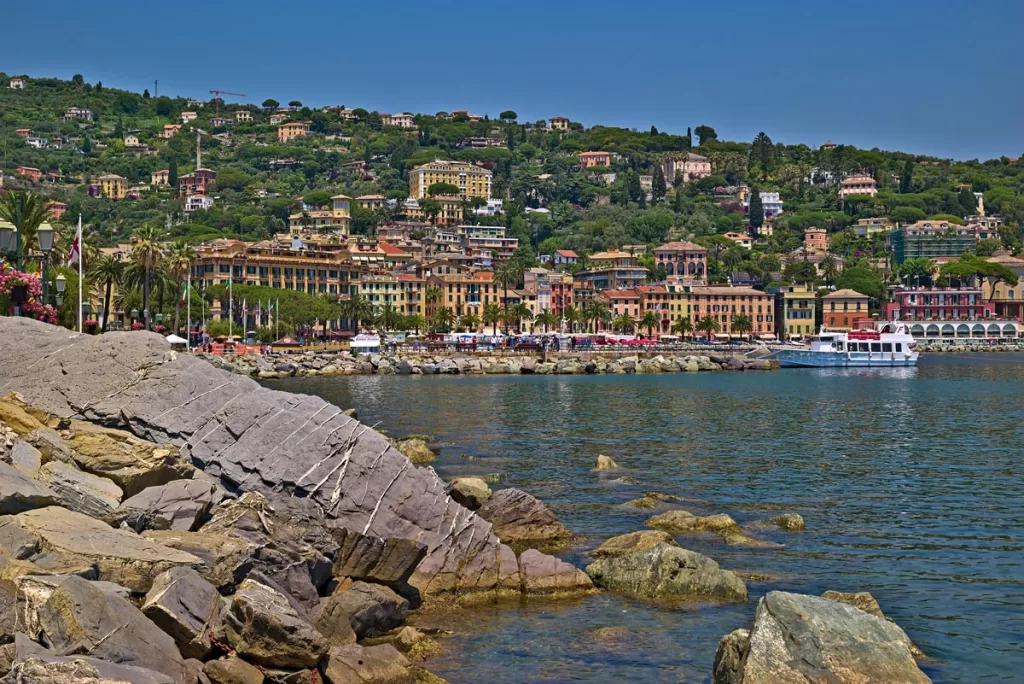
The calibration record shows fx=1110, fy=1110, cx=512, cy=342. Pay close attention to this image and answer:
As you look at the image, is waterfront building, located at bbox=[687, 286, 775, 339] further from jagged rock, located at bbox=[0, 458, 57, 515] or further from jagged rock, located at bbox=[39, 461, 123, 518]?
jagged rock, located at bbox=[0, 458, 57, 515]

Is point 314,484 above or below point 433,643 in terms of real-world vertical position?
above

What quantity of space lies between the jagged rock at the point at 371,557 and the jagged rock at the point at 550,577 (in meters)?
2.47

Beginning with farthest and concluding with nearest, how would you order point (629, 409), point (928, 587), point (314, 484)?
point (629, 409) → point (928, 587) → point (314, 484)

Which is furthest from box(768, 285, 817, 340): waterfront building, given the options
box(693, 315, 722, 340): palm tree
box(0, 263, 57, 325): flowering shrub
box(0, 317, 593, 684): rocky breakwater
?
box(0, 317, 593, 684): rocky breakwater

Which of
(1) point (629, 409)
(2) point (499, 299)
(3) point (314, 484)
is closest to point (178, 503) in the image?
(3) point (314, 484)

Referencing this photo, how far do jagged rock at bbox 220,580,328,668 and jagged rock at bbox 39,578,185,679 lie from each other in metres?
0.68

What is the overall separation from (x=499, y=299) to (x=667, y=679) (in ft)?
463

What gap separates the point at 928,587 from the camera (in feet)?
60.3

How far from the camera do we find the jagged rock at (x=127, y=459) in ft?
51.6

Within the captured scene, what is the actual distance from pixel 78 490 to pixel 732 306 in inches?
6095

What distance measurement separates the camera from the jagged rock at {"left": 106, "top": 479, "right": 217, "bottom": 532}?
14422mm

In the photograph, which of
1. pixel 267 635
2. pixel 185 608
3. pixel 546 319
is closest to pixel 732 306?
pixel 546 319

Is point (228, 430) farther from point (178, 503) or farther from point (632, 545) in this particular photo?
point (632, 545)

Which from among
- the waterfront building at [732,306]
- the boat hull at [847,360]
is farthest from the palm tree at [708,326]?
the boat hull at [847,360]
